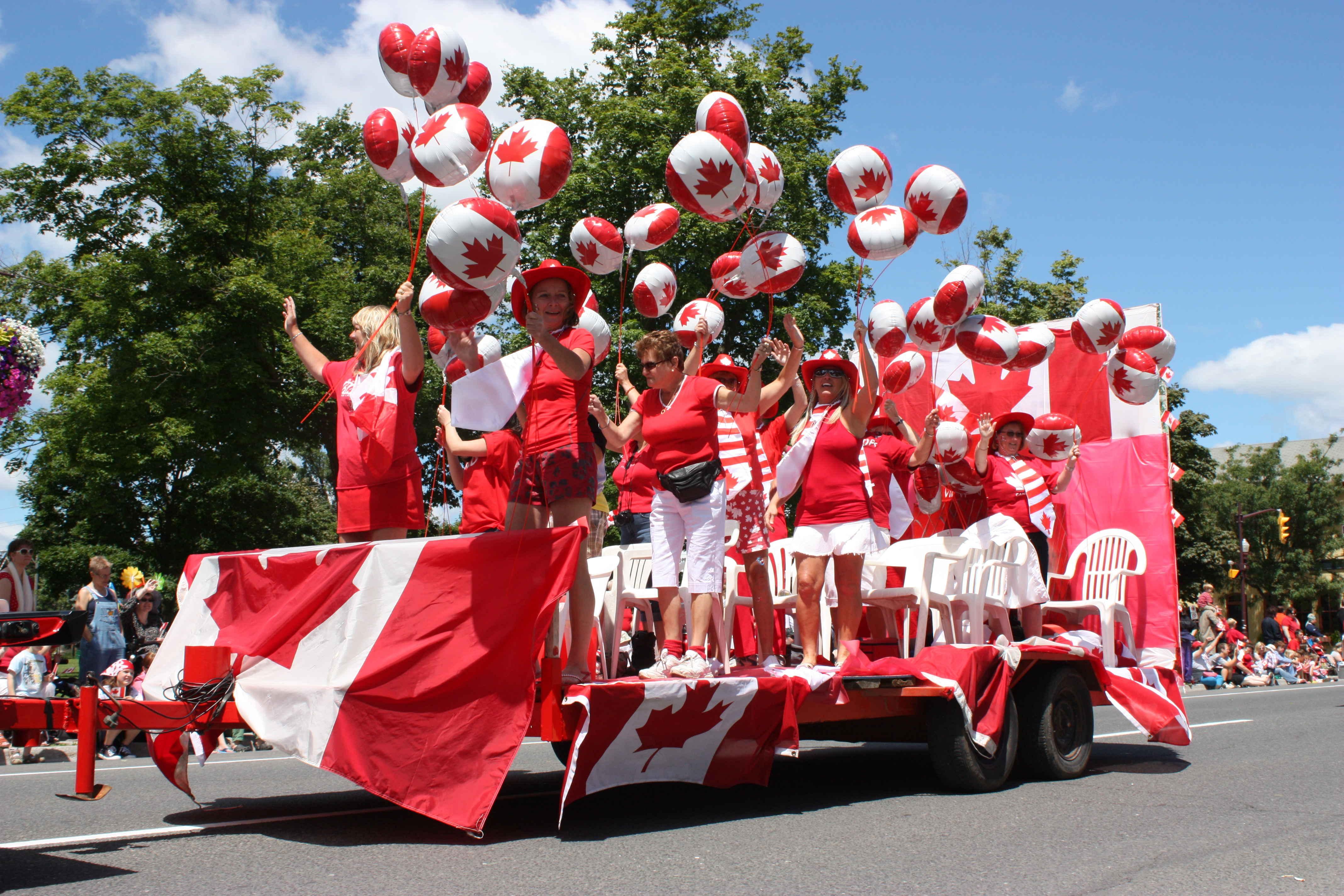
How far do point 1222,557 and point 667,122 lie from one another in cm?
3298

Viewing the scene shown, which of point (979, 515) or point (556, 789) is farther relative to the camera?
point (979, 515)

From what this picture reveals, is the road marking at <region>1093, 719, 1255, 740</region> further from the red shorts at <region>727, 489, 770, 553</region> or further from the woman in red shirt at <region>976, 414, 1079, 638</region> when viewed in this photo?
the red shorts at <region>727, 489, 770, 553</region>

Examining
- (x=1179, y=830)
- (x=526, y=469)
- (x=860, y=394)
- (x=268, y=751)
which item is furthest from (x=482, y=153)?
(x=268, y=751)

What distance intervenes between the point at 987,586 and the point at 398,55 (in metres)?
4.54

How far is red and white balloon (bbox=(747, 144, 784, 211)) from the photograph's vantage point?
291 inches

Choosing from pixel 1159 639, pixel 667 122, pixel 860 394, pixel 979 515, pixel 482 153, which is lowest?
pixel 1159 639

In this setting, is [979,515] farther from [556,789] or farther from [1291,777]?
[556,789]

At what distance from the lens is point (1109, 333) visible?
8086 mm

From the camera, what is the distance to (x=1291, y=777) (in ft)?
22.7

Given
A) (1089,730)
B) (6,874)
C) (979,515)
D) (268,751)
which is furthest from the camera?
(268,751)

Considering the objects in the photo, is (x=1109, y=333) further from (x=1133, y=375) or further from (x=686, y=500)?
(x=686, y=500)

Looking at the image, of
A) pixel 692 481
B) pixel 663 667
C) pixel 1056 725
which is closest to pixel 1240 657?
pixel 1056 725

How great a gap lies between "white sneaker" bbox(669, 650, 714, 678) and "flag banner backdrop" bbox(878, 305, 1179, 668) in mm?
3299

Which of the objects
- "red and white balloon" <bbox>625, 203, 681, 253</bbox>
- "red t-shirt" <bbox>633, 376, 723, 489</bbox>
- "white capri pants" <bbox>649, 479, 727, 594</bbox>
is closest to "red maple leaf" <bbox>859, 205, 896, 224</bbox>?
"red and white balloon" <bbox>625, 203, 681, 253</bbox>
